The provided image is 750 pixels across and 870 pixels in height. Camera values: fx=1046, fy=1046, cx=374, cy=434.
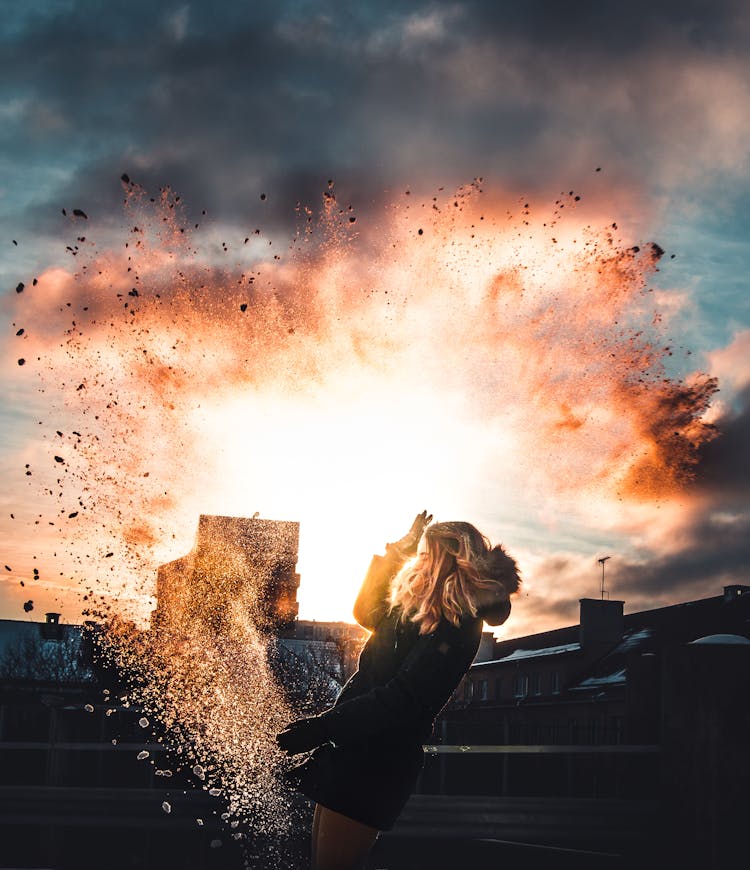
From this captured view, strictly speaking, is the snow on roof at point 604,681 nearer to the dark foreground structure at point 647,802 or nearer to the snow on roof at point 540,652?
the snow on roof at point 540,652

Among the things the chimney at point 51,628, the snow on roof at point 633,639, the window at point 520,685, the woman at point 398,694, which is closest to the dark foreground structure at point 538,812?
the woman at point 398,694

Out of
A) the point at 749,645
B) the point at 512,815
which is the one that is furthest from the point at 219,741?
the point at 749,645

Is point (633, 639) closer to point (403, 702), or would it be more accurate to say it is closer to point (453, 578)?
point (453, 578)

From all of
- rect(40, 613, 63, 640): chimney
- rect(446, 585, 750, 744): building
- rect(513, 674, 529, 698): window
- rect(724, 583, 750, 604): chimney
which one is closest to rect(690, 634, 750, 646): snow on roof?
rect(446, 585, 750, 744): building

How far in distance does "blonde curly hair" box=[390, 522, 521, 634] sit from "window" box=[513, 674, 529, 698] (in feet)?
172

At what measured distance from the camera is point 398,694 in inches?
151

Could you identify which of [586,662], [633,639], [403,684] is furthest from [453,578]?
[586,662]

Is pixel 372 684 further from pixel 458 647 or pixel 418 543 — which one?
pixel 418 543

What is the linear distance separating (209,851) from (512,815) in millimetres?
2202

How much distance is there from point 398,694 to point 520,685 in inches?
2132

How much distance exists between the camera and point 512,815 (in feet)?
24.4

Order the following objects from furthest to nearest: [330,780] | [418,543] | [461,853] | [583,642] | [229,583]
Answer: [229,583] < [583,642] < [461,853] < [418,543] < [330,780]

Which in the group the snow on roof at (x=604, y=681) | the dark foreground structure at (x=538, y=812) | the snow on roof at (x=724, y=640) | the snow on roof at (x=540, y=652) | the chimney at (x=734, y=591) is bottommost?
the dark foreground structure at (x=538, y=812)

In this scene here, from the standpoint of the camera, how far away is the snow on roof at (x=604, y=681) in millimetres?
42000
